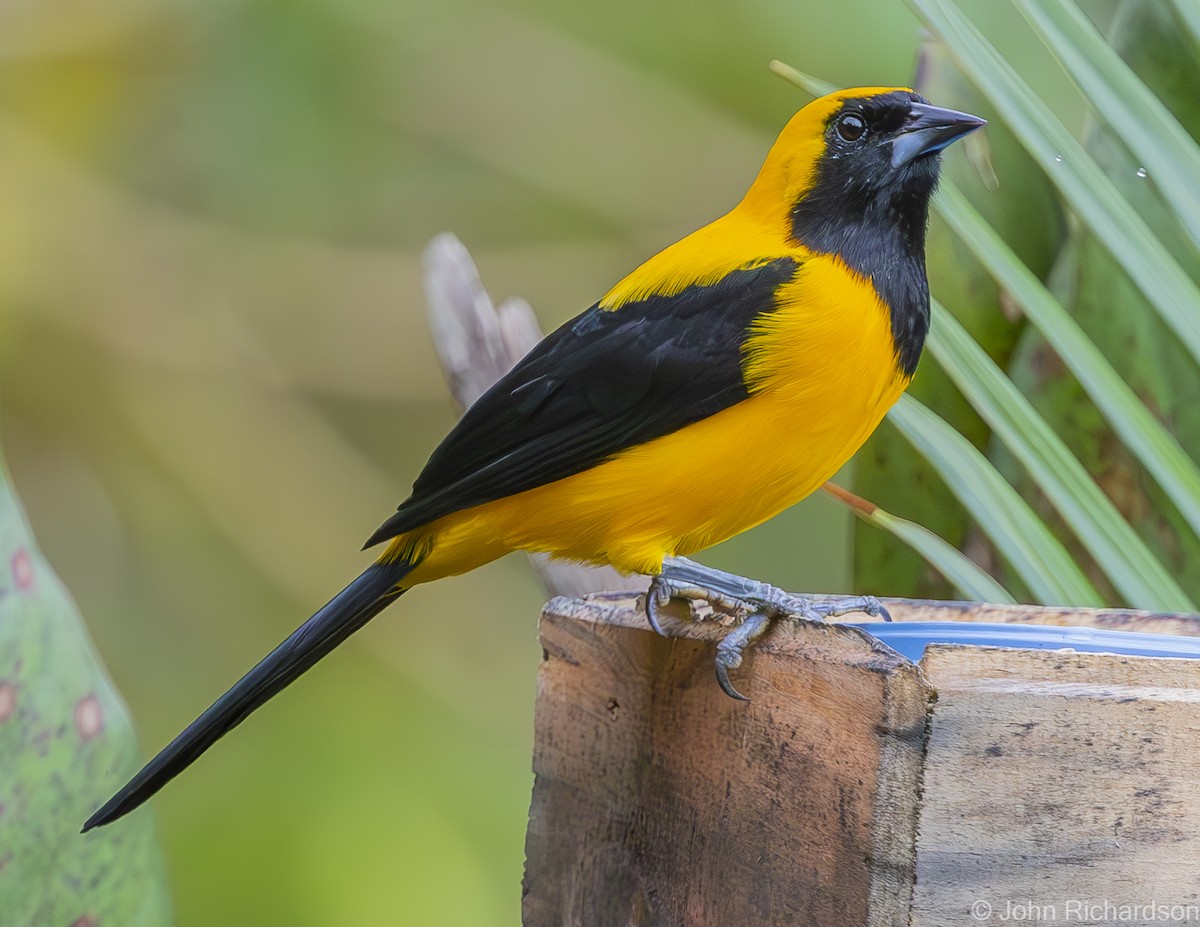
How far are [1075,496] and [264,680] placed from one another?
81 cm

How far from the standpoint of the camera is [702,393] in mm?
1204

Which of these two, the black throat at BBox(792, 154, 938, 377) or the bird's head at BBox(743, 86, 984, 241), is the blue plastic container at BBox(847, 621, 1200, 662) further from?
the bird's head at BBox(743, 86, 984, 241)

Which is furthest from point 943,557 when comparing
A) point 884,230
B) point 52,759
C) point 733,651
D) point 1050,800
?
point 52,759

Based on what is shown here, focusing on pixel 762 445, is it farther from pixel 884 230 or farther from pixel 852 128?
pixel 852 128

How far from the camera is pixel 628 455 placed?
4.01 ft

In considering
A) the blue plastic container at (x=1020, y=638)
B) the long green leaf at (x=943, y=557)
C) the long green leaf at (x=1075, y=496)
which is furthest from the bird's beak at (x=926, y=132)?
the blue plastic container at (x=1020, y=638)

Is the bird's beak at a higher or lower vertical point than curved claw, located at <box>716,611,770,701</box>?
higher

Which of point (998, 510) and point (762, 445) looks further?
point (998, 510)

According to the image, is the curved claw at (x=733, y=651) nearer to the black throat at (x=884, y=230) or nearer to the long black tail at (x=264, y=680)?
the black throat at (x=884, y=230)

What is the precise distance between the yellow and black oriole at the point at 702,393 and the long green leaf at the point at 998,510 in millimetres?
85

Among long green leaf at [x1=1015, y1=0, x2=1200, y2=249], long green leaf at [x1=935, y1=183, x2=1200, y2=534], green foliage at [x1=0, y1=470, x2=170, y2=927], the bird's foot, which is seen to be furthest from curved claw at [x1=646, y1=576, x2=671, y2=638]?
green foliage at [x1=0, y1=470, x2=170, y2=927]

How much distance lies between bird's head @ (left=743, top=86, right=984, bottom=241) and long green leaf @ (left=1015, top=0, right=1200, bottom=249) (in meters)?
0.11

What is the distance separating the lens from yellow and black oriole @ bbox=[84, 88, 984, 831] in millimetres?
1196

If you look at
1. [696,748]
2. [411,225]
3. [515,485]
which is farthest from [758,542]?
[696,748]
